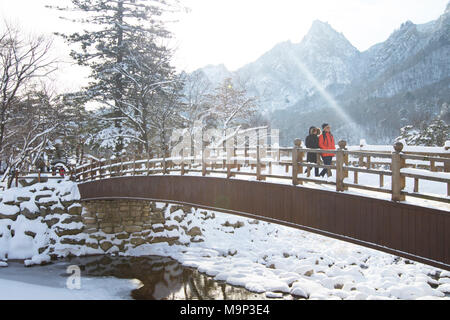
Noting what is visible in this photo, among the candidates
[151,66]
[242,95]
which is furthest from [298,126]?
[151,66]

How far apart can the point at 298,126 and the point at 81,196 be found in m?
130

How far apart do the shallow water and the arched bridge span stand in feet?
13.2

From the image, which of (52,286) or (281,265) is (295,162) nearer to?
(281,265)

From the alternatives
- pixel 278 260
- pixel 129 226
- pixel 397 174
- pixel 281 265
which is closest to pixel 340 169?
pixel 397 174

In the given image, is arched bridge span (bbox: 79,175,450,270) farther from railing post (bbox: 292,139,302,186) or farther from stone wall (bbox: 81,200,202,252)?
stone wall (bbox: 81,200,202,252)

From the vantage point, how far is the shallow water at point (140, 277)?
14688 millimetres

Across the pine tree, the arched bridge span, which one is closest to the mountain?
the pine tree

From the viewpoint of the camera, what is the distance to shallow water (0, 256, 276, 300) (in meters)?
14.7

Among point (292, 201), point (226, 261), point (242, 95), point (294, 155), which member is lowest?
point (226, 261)

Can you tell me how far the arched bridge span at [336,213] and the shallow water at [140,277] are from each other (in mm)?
4021

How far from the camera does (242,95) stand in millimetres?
33875

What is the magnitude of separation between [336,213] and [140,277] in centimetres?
1122
